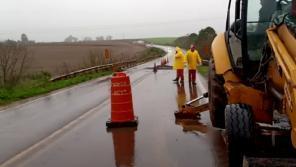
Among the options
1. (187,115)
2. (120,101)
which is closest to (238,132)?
(120,101)

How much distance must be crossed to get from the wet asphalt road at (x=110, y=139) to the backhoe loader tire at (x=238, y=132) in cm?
139

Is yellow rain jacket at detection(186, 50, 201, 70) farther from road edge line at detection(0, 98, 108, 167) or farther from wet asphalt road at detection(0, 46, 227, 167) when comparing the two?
road edge line at detection(0, 98, 108, 167)

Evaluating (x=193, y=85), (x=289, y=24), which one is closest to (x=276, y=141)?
(x=289, y=24)

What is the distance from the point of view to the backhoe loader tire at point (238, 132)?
577cm

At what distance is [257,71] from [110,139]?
12.2 ft

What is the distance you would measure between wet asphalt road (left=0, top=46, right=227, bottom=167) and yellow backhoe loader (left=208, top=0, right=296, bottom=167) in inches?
51.7

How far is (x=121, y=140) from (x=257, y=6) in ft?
12.7

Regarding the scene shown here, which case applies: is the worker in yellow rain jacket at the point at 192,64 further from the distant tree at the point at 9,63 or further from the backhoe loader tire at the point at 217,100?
the backhoe loader tire at the point at 217,100

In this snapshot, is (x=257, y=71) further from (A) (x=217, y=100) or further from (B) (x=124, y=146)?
(B) (x=124, y=146)

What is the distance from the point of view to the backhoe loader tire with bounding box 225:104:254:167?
5773 millimetres

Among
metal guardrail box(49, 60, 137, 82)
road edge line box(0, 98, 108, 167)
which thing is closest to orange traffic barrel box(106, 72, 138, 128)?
road edge line box(0, 98, 108, 167)

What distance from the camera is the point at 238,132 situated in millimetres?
5785

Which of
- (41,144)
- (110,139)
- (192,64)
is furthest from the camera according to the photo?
(192,64)

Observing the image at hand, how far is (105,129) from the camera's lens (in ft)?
34.9
